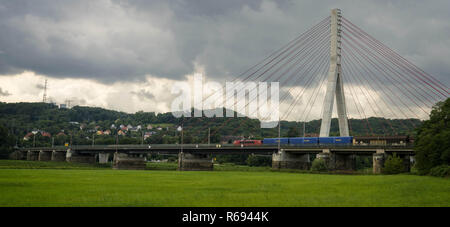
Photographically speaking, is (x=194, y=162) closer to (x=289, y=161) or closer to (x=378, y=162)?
(x=289, y=161)

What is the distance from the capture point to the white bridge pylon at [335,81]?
6588cm

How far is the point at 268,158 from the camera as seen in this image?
134 metres

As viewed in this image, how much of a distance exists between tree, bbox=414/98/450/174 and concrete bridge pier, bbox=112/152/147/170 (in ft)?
261

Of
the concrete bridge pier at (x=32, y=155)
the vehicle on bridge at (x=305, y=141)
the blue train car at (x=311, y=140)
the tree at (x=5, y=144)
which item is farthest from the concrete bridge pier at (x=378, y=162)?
the concrete bridge pier at (x=32, y=155)

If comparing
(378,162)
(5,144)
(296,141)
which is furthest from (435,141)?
(5,144)

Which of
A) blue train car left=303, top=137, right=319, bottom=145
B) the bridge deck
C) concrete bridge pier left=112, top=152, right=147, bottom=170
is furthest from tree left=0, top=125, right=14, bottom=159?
blue train car left=303, top=137, right=319, bottom=145

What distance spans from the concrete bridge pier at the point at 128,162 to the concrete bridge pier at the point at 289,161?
152 ft

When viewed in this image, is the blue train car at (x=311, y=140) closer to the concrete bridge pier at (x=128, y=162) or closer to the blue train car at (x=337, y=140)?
the blue train car at (x=337, y=140)

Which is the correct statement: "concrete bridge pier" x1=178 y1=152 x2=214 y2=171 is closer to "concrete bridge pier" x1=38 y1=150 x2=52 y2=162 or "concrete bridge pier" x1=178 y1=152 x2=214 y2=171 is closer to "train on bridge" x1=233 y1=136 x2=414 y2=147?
"train on bridge" x1=233 y1=136 x2=414 y2=147

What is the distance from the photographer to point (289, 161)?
273 ft

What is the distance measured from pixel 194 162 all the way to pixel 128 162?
2469cm
